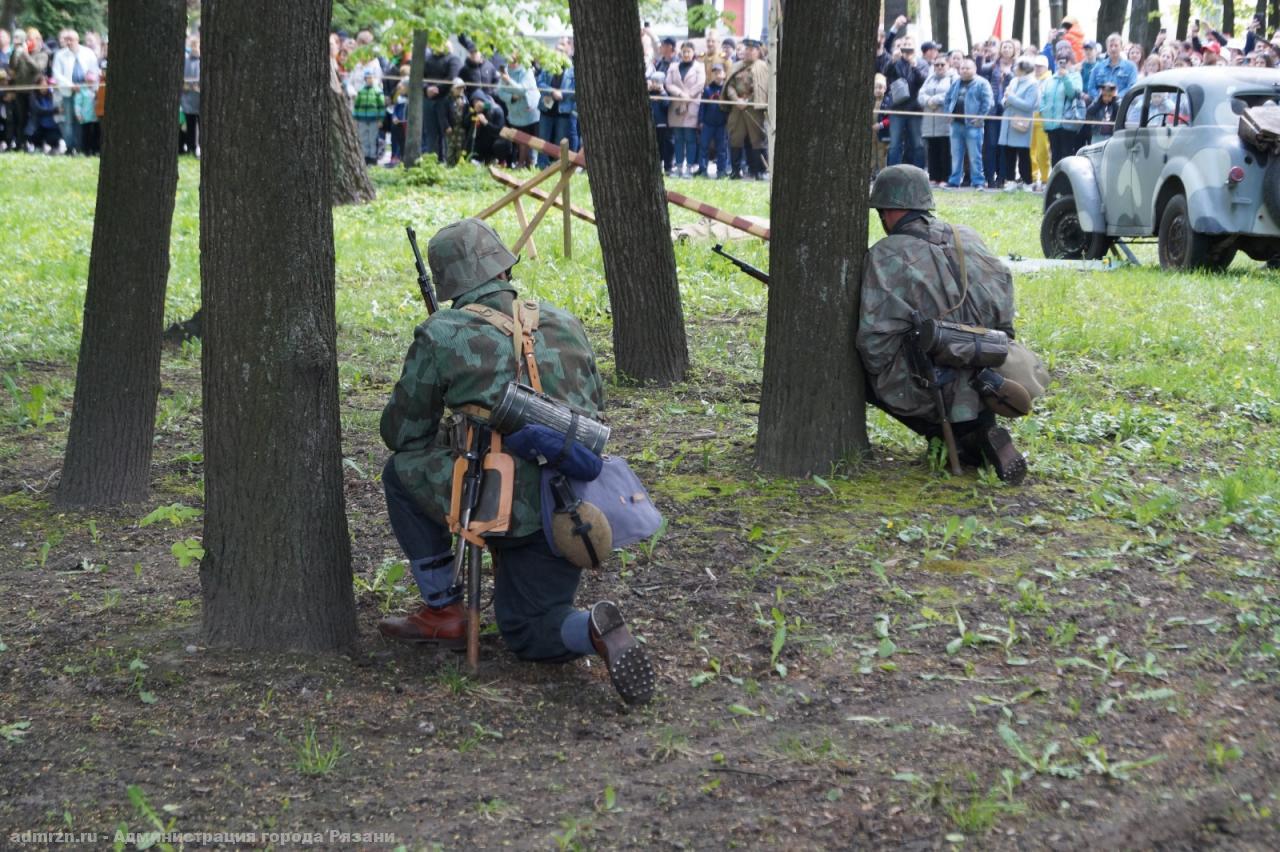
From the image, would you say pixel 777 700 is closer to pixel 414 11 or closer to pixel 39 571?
pixel 39 571

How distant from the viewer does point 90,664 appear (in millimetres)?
4797

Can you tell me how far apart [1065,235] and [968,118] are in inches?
235

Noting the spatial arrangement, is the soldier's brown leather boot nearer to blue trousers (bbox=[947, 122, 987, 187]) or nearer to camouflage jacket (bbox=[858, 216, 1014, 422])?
camouflage jacket (bbox=[858, 216, 1014, 422])

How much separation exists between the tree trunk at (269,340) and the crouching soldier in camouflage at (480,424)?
0.85ft

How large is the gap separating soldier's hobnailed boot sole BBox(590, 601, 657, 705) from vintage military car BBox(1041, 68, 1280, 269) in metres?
11.2

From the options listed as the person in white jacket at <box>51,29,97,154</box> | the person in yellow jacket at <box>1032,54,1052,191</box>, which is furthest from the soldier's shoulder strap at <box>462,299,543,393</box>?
the person in white jacket at <box>51,29,97,154</box>

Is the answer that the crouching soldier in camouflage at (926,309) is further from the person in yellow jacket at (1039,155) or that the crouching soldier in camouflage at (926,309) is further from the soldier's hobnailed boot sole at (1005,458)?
the person in yellow jacket at (1039,155)

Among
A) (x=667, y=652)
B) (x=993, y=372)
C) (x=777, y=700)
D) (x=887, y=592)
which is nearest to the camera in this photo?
(x=777, y=700)

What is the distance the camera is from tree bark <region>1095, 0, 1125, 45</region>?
Result: 27.8m

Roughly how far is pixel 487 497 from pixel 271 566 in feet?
2.52

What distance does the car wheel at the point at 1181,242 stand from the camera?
14391mm

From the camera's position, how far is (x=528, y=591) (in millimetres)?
4918

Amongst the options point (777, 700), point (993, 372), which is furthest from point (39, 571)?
point (993, 372)

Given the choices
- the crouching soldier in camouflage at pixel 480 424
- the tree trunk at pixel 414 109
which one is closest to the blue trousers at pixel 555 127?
the tree trunk at pixel 414 109
